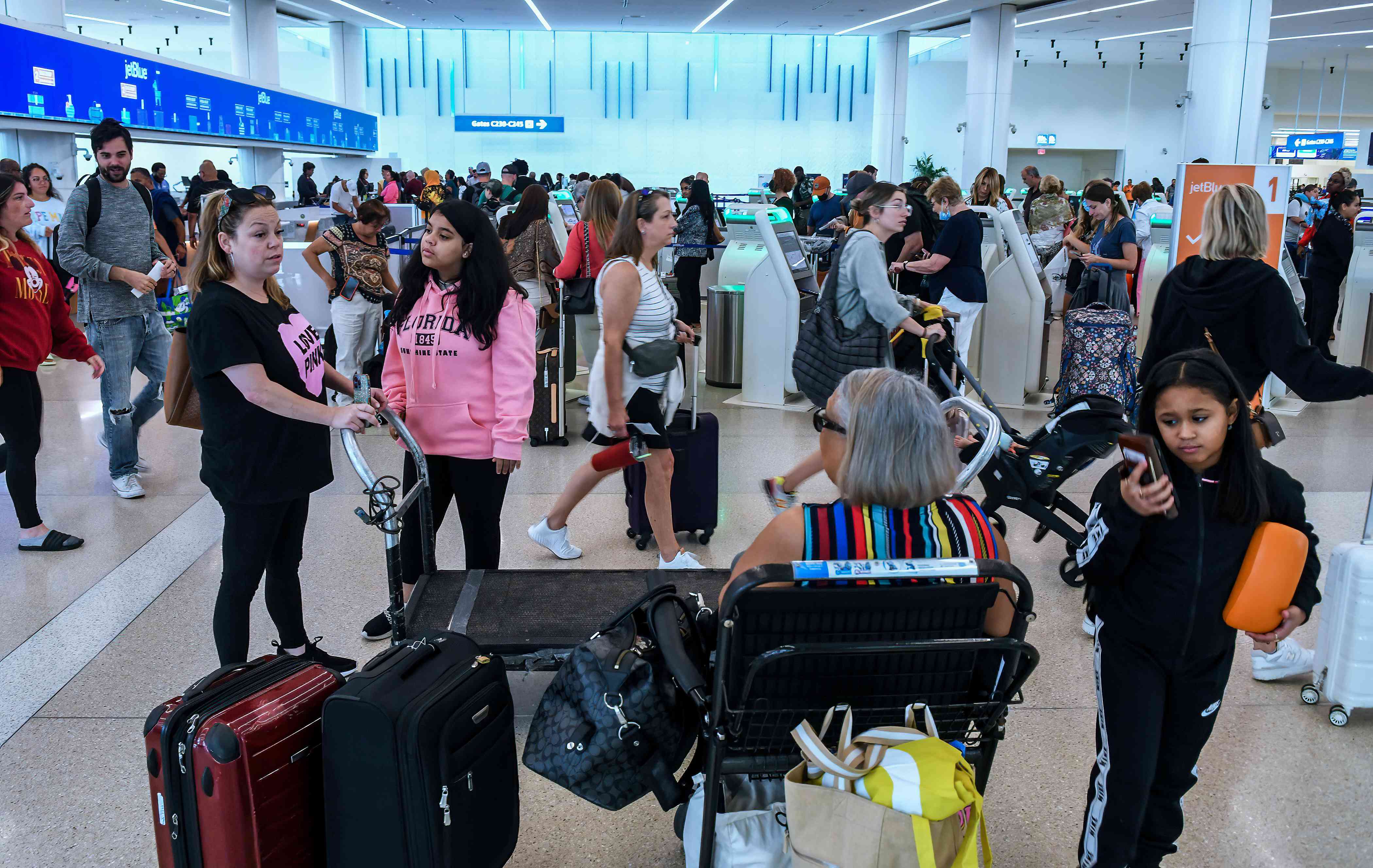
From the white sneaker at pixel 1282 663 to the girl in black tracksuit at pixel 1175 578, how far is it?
1.48m

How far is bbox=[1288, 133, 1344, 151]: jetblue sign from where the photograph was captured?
27547 mm

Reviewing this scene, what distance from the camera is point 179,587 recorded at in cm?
414

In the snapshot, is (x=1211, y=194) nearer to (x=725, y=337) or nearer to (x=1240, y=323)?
(x=1240, y=323)

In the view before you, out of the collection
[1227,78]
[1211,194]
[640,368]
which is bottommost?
[640,368]

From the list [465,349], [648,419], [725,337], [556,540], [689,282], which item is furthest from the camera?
[689,282]

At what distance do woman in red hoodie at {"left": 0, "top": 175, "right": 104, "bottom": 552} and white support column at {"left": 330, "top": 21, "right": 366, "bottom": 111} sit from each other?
20511 millimetres

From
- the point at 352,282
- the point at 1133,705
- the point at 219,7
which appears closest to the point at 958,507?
the point at 1133,705

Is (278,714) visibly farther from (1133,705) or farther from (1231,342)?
(1231,342)

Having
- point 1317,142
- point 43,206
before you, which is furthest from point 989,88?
point 43,206

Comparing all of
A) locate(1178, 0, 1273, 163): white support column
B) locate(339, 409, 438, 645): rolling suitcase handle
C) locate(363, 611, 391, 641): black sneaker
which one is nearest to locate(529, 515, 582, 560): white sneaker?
locate(363, 611, 391, 641): black sneaker

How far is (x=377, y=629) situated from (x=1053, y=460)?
8.39 ft

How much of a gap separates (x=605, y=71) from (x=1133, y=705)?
2911 cm

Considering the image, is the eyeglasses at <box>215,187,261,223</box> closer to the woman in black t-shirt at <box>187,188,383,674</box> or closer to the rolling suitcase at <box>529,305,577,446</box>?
the woman in black t-shirt at <box>187,188,383,674</box>

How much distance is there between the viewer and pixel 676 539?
435cm
